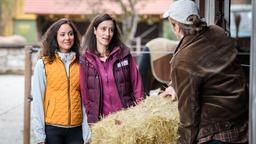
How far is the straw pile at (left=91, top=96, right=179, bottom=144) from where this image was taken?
10.1ft

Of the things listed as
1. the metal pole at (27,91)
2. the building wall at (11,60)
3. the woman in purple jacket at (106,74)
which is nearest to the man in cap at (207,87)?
the woman in purple jacket at (106,74)

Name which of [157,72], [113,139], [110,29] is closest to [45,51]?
[110,29]

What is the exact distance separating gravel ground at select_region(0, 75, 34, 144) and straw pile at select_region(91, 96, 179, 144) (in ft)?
12.1

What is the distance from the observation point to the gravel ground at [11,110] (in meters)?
7.34

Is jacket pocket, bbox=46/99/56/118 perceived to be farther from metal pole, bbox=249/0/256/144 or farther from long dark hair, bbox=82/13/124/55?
metal pole, bbox=249/0/256/144

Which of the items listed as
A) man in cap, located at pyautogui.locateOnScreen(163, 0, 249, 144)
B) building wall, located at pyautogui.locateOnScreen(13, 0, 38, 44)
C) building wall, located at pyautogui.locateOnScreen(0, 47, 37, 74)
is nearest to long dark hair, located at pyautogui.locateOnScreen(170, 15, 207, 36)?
man in cap, located at pyautogui.locateOnScreen(163, 0, 249, 144)

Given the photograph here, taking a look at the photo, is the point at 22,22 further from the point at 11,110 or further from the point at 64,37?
the point at 64,37

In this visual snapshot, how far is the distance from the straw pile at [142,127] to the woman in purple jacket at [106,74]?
45cm

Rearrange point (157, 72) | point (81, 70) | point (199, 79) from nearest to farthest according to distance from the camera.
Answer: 1. point (199, 79)
2. point (81, 70)
3. point (157, 72)

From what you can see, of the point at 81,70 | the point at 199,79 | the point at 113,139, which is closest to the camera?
the point at 199,79

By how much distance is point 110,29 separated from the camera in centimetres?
382

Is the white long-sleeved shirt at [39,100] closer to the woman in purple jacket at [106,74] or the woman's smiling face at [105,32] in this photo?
the woman in purple jacket at [106,74]

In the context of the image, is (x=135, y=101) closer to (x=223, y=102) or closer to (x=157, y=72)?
(x=223, y=102)

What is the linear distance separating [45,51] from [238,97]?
162 cm
